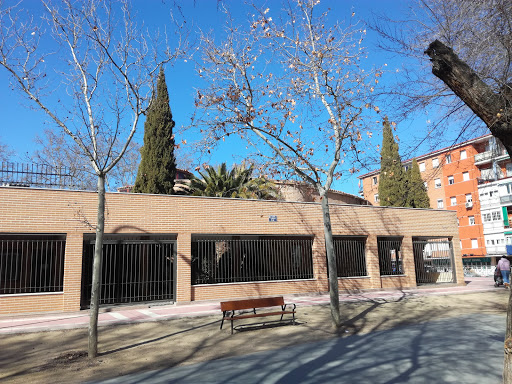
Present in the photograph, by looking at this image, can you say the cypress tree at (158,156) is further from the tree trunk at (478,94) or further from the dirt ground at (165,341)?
the tree trunk at (478,94)

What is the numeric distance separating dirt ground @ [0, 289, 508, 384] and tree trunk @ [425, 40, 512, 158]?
221 inches

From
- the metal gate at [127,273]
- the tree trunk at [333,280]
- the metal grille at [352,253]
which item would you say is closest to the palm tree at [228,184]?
the metal grille at [352,253]

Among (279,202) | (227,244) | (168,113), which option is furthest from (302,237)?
(168,113)

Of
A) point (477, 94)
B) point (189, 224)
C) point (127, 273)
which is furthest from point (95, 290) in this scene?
point (189, 224)

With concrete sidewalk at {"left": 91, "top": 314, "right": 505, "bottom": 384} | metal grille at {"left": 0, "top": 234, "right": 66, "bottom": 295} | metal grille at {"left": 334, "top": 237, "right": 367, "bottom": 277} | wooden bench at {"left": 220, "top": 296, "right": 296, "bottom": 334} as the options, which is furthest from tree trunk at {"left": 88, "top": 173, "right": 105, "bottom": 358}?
metal grille at {"left": 334, "top": 237, "right": 367, "bottom": 277}

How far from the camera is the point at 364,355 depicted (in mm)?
6715

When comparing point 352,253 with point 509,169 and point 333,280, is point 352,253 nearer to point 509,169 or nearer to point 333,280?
point 333,280

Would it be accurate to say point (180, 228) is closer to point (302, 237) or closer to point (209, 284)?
point (209, 284)

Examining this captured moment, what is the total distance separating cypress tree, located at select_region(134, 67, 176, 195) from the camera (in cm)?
2114

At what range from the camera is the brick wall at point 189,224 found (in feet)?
40.7

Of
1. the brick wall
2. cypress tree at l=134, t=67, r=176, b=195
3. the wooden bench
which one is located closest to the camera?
the wooden bench

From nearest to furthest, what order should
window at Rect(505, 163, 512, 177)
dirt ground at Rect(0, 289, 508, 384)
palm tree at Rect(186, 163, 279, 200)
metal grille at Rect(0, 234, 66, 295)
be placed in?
dirt ground at Rect(0, 289, 508, 384) → metal grille at Rect(0, 234, 66, 295) → palm tree at Rect(186, 163, 279, 200) → window at Rect(505, 163, 512, 177)

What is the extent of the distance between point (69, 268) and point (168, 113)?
12030mm

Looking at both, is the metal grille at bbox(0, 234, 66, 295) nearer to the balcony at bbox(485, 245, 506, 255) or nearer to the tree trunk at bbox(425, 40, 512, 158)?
the tree trunk at bbox(425, 40, 512, 158)
